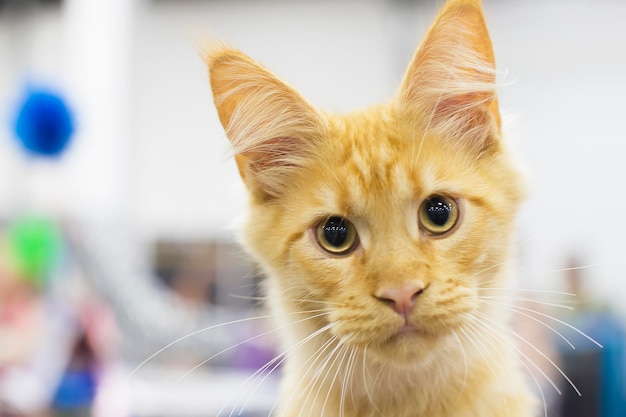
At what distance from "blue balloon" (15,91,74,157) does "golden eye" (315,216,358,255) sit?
1.68m

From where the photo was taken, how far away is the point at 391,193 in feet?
2.77

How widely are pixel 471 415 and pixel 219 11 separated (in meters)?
5.13

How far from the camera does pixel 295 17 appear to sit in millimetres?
5836

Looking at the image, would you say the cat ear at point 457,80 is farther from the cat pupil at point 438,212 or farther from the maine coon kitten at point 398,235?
the cat pupil at point 438,212

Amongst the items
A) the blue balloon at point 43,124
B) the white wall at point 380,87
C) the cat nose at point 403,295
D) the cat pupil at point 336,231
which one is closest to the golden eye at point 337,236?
the cat pupil at point 336,231

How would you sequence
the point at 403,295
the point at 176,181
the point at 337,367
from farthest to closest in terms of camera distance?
the point at 176,181, the point at 337,367, the point at 403,295

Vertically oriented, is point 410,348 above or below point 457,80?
below

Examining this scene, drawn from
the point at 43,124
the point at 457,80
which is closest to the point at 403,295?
the point at 457,80

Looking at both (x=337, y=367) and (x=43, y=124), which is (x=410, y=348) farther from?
(x=43, y=124)

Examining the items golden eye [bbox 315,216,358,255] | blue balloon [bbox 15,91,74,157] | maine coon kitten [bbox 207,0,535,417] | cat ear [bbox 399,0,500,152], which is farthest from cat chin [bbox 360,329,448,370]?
blue balloon [bbox 15,91,74,157]

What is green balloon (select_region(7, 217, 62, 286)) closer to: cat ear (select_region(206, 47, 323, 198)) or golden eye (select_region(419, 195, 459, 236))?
cat ear (select_region(206, 47, 323, 198))

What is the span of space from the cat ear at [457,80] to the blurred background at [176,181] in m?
1.15

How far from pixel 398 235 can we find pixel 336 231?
0.33 feet

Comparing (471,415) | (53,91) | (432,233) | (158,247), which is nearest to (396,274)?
(432,233)
